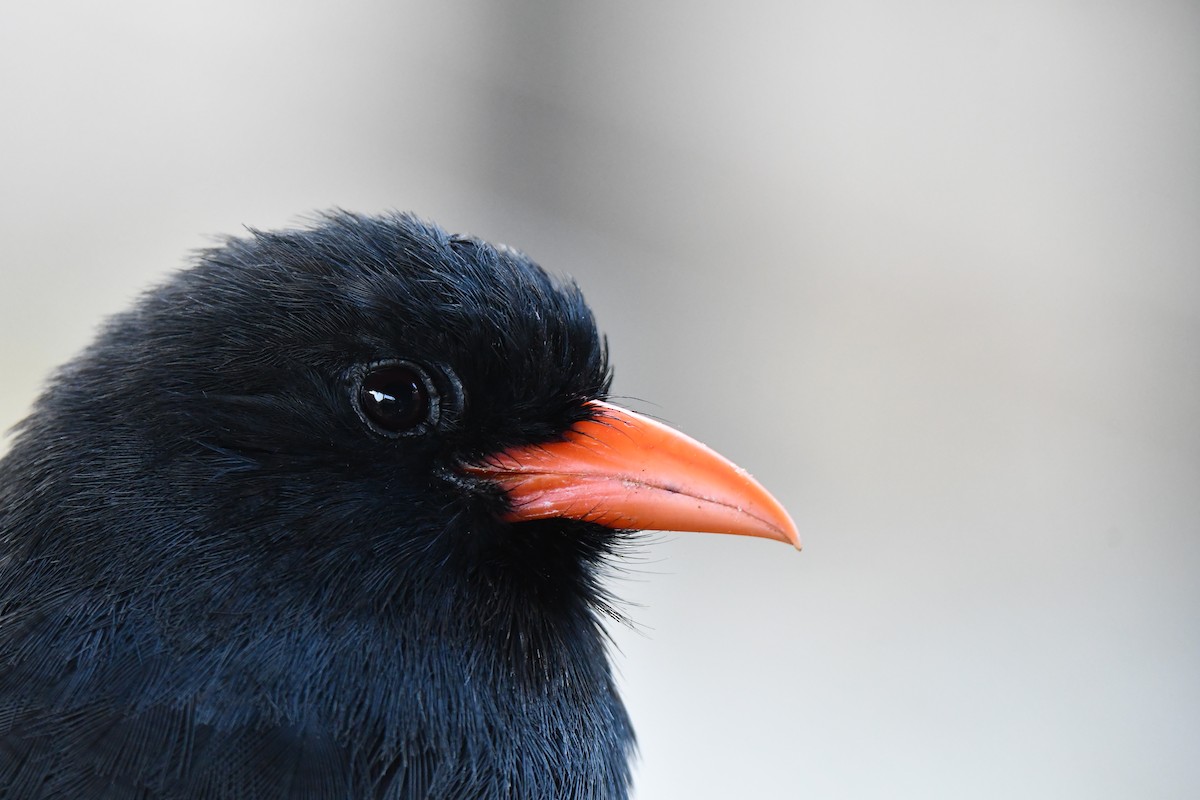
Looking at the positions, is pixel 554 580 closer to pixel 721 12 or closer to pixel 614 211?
pixel 614 211

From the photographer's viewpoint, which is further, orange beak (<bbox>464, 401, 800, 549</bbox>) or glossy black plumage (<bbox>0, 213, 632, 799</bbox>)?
orange beak (<bbox>464, 401, 800, 549</bbox>)

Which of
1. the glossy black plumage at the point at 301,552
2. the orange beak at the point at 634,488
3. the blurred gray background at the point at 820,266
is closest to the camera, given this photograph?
the glossy black plumage at the point at 301,552

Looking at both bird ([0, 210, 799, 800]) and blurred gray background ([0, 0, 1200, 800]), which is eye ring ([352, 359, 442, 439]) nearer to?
bird ([0, 210, 799, 800])

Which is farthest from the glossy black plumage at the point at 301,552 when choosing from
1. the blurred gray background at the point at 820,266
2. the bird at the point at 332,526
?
the blurred gray background at the point at 820,266

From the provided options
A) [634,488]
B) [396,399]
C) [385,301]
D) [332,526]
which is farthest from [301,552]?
[634,488]

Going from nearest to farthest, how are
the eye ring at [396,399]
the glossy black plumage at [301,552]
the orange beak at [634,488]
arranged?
the glossy black plumage at [301,552], the eye ring at [396,399], the orange beak at [634,488]

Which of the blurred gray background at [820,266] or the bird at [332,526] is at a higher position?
the blurred gray background at [820,266]

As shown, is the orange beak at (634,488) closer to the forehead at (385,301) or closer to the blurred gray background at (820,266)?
the forehead at (385,301)

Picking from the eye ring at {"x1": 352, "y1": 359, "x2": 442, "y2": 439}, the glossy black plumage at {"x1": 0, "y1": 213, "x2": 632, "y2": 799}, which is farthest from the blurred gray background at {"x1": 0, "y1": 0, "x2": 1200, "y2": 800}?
the eye ring at {"x1": 352, "y1": 359, "x2": 442, "y2": 439}
